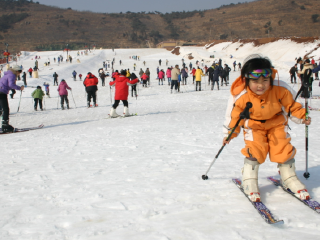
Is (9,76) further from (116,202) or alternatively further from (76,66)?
(76,66)

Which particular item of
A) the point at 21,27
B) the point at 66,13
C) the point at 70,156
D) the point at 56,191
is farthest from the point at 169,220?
the point at 66,13

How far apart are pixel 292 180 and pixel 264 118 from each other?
640 mm

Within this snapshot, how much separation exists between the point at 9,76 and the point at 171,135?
453 centimetres

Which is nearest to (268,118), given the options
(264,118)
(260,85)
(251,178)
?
(264,118)

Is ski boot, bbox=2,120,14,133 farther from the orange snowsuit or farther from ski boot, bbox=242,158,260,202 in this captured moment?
ski boot, bbox=242,158,260,202

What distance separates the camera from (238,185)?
3248 millimetres

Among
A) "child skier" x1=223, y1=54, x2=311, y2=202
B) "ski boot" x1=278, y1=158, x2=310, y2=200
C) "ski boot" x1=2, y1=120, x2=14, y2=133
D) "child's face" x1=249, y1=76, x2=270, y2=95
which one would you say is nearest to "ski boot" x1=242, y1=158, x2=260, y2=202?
"child skier" x1=223, y1=54, x2=311, y2=202

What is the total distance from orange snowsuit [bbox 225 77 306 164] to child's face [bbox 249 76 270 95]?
0.08 metres

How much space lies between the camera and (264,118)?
9.12ft

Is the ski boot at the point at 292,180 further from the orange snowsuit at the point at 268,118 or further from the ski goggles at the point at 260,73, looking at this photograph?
the ski goggles at the point at 260,73

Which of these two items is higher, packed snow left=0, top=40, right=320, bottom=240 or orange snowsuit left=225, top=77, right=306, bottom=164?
orange snowsuit left=225, top=77, right=306, bottom=164

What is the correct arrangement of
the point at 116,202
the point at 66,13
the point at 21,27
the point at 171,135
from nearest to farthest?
the point at 116,202
the point at 171,135
the point at 21,27
the point at 66,13

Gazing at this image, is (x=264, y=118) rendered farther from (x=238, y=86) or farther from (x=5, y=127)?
(x=5, y=127)

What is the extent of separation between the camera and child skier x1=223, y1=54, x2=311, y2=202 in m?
2.73
